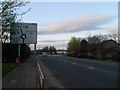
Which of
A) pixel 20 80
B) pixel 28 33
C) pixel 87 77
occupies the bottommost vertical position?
pixel 20 80

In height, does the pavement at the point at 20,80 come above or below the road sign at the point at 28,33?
below

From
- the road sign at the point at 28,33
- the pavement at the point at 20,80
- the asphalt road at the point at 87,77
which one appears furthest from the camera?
the road sign at the point at 28,33

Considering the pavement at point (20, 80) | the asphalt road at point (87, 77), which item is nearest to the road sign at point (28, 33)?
the asphalt road at point (87, 77)

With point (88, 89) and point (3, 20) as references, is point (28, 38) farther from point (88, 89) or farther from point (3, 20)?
point (88, 89)

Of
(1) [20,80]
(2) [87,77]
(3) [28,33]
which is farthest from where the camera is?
(3) [28,33]

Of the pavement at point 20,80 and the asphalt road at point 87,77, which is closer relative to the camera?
the asphalt road at point 87,77

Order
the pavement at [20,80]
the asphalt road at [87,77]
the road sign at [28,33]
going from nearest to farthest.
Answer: the asphalt road at [87,77], the pavement at [20,80], the road sign at [28,33]

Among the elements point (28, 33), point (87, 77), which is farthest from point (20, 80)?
point (28, 33)

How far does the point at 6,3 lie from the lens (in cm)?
2456

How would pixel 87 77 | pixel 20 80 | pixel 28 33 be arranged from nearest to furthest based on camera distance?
pixel 20 80 → pixel 87 77 → pixel 28 33

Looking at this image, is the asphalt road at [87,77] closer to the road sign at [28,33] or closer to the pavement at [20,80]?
the pavement at [20,80]

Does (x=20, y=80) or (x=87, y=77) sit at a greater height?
(x=87, y=77)

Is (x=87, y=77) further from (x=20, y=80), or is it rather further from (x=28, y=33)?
(x=28, y=33)

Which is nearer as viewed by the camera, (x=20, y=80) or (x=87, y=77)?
(x=20, y=80)
